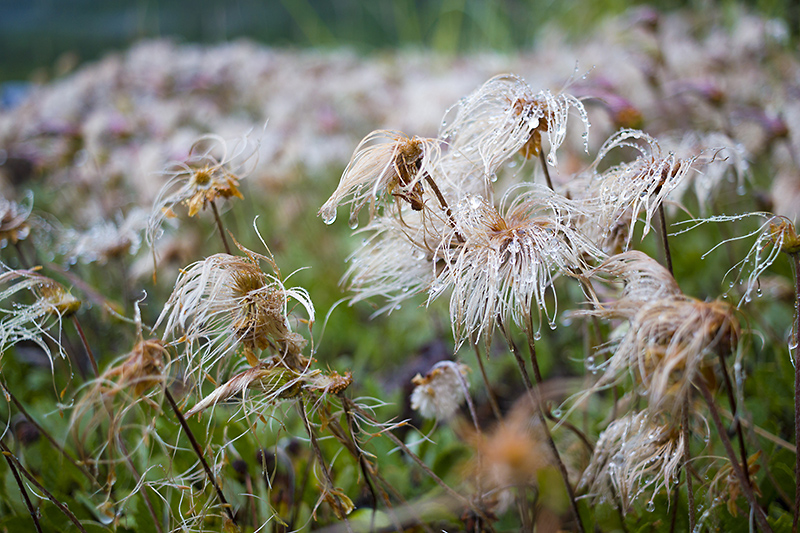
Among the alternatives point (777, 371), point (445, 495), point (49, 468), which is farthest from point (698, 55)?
point (49, 468)

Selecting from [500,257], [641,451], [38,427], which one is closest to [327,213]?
[500,257]

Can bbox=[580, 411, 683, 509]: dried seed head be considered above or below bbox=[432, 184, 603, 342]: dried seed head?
below

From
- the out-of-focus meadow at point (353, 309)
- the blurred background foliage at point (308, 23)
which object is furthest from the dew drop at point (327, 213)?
the blurred background foliage at point (308, 23)

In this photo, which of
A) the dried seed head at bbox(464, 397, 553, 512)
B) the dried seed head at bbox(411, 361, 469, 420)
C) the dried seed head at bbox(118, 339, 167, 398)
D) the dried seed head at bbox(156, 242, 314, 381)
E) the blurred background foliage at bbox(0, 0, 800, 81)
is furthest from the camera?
the blurred background foliage at bbox(0, 0, 800, 81)

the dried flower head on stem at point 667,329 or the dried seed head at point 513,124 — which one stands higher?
the dried seed head at point 513,124

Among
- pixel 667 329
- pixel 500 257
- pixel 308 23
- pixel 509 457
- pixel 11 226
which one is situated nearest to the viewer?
pixel 509 457

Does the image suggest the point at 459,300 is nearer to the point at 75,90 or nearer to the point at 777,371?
the point at 777,371

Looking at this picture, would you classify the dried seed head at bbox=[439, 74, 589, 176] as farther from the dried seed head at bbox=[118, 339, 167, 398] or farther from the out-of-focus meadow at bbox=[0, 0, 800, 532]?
the dried seed head at bbox=[118, 339, 167, 398]

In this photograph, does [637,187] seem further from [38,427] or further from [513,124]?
[38,427]

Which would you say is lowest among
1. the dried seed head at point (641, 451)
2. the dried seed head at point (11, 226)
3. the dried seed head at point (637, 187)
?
the dried seed head at point (641, 451)

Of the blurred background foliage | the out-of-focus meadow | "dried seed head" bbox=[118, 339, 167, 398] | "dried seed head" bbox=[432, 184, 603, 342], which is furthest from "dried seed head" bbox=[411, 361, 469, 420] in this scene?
the blurred background foliage

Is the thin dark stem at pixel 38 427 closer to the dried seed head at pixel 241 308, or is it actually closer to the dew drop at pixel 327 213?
the dried seed head at pixel 241 308

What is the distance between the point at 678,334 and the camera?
0.74 m

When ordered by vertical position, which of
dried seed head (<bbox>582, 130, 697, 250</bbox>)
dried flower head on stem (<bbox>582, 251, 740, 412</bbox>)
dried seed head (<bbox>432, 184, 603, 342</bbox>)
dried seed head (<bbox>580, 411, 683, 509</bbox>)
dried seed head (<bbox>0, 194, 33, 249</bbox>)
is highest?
dried seed head (<bbox>0, 194, 33, 249</bbox>)
